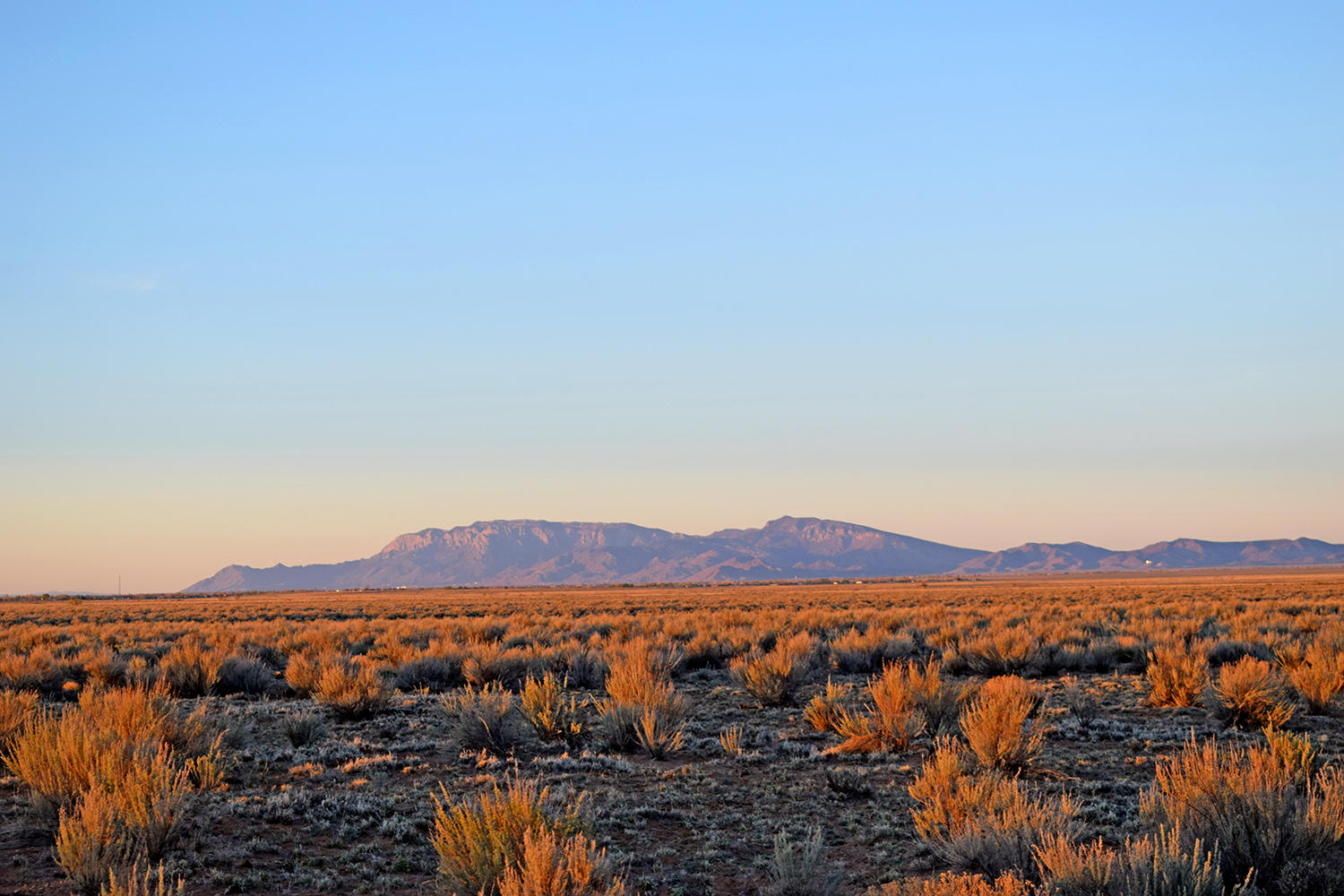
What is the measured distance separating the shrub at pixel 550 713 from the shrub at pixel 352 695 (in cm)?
289

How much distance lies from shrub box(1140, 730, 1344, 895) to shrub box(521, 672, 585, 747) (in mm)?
6880

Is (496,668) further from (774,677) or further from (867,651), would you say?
(867,651)

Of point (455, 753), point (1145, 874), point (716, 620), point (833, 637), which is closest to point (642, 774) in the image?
point (455, 753)

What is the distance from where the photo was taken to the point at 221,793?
9000mm

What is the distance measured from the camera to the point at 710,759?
36.6 feet

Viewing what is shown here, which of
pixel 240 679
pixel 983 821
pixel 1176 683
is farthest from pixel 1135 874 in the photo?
pixel 240 679

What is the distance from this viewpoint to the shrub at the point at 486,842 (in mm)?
5508

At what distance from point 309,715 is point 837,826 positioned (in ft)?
23.6

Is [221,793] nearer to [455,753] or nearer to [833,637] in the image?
[455,753]

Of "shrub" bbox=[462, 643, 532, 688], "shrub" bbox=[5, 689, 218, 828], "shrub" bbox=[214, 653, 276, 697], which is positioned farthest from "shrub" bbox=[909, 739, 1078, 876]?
"shrub" bbox=[214, 653, 276, 697]

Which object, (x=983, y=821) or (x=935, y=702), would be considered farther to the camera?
(x=935, y=702)

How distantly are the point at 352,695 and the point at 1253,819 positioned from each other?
446 inches

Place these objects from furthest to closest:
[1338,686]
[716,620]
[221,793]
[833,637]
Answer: [716,620] → [833,637] → [1338,686] → [221,793]

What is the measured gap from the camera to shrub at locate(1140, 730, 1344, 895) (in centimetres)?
593
